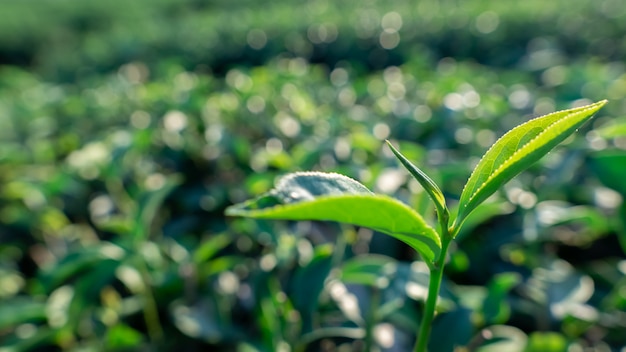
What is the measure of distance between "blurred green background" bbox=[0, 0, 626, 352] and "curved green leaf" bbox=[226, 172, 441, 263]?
53 centimetres

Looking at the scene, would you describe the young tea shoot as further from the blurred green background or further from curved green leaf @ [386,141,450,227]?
the blurred green background

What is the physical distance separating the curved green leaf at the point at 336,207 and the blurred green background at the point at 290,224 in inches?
20.9

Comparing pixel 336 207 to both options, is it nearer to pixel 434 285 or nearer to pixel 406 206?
pixel 406 206

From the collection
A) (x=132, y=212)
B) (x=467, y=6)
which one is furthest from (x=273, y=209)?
(x=467, y=6)

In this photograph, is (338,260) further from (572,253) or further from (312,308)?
(572,253)

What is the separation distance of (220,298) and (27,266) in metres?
0.92

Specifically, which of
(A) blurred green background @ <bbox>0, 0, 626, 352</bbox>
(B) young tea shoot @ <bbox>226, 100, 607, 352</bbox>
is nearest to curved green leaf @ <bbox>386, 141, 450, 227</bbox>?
(B) young tea shoot @ <bbox>226, 100, 607, 352</bbox>

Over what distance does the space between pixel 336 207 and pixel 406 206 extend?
0.27 feet

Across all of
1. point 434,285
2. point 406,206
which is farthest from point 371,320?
point 406,206

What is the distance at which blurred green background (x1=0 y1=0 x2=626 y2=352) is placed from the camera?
1.28m

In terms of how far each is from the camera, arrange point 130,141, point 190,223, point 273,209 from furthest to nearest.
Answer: point 130,141
point 190,223
point 273,209

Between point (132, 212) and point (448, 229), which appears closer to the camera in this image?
point (448, 229)

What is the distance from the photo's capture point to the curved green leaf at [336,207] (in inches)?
25.0

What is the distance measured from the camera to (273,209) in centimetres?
62
